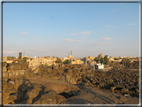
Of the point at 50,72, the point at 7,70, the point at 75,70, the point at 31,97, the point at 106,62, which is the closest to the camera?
the point at 31,97

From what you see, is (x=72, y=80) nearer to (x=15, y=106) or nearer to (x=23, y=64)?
(x=23, y=64)

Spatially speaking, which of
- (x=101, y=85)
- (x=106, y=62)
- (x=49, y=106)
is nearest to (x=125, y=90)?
(x=101, y=85)

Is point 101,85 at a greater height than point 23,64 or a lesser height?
lesser

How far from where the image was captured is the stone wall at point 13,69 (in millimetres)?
10363

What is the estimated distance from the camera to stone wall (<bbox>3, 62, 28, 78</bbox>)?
1036 centimetres

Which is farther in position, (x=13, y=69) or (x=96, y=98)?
(x=13, y=69)

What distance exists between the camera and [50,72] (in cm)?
1728

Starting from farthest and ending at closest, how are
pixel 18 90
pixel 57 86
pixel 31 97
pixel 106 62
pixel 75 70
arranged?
pixel 106 62 < pixel 75 70 < pixel 57 86 < pixel 18 90 < pixel 31 97

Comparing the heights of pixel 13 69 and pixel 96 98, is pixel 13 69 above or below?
above

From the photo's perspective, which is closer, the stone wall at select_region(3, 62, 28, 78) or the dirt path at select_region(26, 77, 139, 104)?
the dirt path at select_region(26, 77, 139, 104)

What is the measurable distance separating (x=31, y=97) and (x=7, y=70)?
20.8 ft

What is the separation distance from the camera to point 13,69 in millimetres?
11180

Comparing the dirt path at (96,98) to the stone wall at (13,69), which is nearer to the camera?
the dirt path at (96,98)

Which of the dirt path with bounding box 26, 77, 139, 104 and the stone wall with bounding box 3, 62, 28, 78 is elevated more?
the stone wall with bounding box 3, 62, 28, 78
